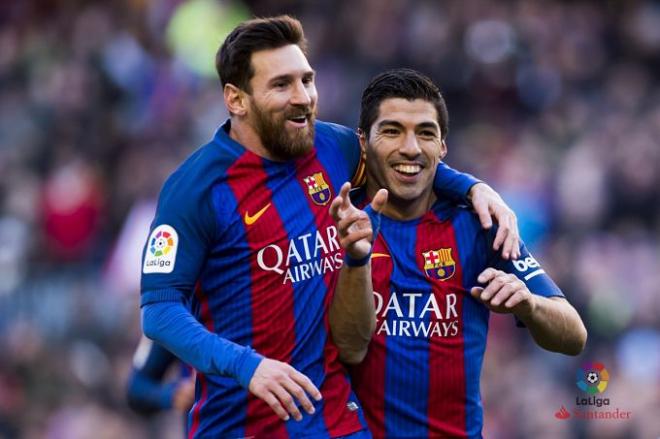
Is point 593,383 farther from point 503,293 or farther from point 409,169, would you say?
point 503,293

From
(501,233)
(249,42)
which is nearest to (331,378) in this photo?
(501,233)

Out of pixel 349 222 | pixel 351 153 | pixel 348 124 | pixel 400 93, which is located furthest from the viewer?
pixel 348 124

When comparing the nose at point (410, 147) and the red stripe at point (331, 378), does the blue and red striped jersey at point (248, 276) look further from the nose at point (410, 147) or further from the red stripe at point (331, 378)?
the nose at point (410, 147)

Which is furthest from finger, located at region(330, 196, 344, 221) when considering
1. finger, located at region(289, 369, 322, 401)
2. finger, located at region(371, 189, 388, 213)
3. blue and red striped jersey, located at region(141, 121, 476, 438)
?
finger, located at region(289, 369, 322, 401)

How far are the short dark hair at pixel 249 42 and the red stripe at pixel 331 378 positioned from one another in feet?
1.51

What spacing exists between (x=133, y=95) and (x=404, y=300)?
27.3 feet

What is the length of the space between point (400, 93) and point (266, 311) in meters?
1.16

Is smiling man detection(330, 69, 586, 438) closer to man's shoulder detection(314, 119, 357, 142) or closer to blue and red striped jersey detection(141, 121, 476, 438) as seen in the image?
man's shoulder detection(314, 119, 357, 142)

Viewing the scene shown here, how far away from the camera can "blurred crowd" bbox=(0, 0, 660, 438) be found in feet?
34.8

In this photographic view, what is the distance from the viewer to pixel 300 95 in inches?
225

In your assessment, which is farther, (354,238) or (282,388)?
(354,238)

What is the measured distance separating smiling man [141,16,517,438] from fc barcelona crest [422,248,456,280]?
0.26 meters

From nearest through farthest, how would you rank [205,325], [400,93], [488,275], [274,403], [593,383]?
1. [274,403]
2. [488,275]
3. [205,325]
4. [400,93]
5. [593,383]

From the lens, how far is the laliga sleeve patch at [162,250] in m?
5.43
